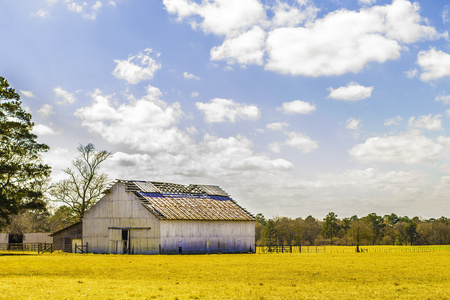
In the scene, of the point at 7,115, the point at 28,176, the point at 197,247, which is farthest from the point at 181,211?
the point at 7,115

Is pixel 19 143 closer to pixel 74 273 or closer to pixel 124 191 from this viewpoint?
pixel 124 191

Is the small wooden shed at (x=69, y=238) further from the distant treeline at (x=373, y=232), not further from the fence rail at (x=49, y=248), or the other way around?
the distant treeline at (x=373, y=232)

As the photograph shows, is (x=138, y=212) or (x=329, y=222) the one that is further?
(x=329, y=222)

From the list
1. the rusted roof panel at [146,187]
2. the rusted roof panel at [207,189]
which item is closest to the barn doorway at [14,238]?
the rusted roof panel at [207,189]

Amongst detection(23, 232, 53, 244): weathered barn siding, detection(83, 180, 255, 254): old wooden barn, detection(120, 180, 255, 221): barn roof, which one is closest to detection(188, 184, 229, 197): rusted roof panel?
detection(120, 180, 255, 221): barn roof

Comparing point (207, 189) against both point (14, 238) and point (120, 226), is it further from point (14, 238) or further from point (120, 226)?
point (14, 238)

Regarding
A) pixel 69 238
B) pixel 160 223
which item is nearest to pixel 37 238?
pixel 69 238

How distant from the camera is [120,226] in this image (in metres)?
67.2

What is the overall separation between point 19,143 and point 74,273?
112ft

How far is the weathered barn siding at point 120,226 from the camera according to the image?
211 feet

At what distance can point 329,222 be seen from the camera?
162375 millimetres

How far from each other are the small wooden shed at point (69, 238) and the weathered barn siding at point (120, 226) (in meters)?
2.34

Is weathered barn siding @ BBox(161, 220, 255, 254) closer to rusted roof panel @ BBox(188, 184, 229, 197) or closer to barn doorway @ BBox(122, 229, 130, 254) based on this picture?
barn doorway @ BBox(122, 229, 130, 254)

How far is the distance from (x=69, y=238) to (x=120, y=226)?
458 inches
